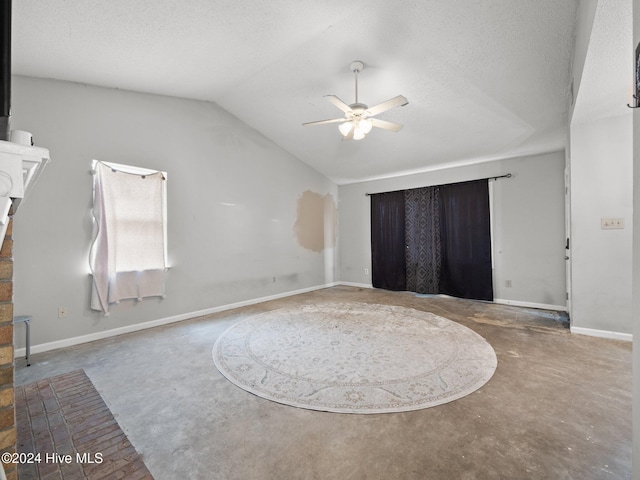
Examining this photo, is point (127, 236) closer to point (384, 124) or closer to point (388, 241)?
point (384, 124)

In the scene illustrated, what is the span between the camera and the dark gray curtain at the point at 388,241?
5.68 meters

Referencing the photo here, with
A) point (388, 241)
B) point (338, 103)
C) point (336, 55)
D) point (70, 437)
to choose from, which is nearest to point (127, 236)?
point (70, 437)

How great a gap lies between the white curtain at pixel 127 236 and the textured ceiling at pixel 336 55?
1097mm

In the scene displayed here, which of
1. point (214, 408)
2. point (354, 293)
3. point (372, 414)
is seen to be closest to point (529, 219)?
point (354, 293)

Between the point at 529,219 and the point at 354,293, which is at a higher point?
the point at 529,219

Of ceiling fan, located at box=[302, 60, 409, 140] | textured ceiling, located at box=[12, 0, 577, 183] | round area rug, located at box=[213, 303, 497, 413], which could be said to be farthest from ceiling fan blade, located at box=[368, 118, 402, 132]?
round area rug, located at box=[213, 303, 497, 413]

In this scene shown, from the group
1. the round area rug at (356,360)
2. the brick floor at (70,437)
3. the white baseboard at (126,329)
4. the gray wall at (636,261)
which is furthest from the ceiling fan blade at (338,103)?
the white baseboard at (126,329)

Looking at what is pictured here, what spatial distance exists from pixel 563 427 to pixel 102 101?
4972 mm

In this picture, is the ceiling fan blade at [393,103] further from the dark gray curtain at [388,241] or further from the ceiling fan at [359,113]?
the dark gray curtain at [388,241]

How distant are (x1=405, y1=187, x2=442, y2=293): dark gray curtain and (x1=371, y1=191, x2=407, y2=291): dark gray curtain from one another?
0.13 meters

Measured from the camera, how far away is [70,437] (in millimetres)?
1638

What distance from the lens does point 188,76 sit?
3320mm

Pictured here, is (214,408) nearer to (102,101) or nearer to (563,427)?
(563,427)

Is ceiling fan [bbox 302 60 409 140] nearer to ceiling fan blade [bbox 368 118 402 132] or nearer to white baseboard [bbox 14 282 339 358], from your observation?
ceiling fan blade [bbox 368 118 402 132]
